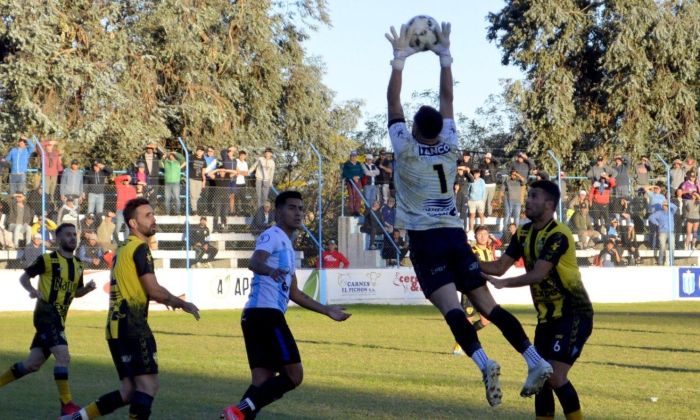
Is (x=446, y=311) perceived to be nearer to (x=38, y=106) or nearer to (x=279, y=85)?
(x=38, y=106)

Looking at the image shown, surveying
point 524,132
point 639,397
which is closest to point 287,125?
point 524,132

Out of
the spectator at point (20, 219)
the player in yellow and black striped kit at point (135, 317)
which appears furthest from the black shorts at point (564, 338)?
the spectator at point (20, 219)

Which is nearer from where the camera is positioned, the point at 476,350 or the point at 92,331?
the point at 476,350

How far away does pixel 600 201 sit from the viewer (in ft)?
107

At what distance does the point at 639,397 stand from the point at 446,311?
181 inches

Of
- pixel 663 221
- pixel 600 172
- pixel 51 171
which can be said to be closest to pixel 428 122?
pixel 51 171

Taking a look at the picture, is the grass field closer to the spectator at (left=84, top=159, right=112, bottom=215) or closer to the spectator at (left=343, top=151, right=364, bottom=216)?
the spectator at (left=84, top=159, right=112, bottom=215)

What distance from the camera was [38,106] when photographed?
3322 centimetres

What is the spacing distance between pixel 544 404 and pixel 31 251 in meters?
19.0

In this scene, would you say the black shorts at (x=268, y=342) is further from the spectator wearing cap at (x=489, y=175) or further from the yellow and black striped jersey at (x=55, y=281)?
the spectator wearing cap at (x=489, y=175)

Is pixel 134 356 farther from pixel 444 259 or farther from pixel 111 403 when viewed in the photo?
pixel 444 259

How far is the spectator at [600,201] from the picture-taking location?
32469 millimetres

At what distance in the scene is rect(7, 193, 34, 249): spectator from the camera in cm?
2581

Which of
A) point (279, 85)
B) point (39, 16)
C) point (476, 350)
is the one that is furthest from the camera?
point (279, 85)
